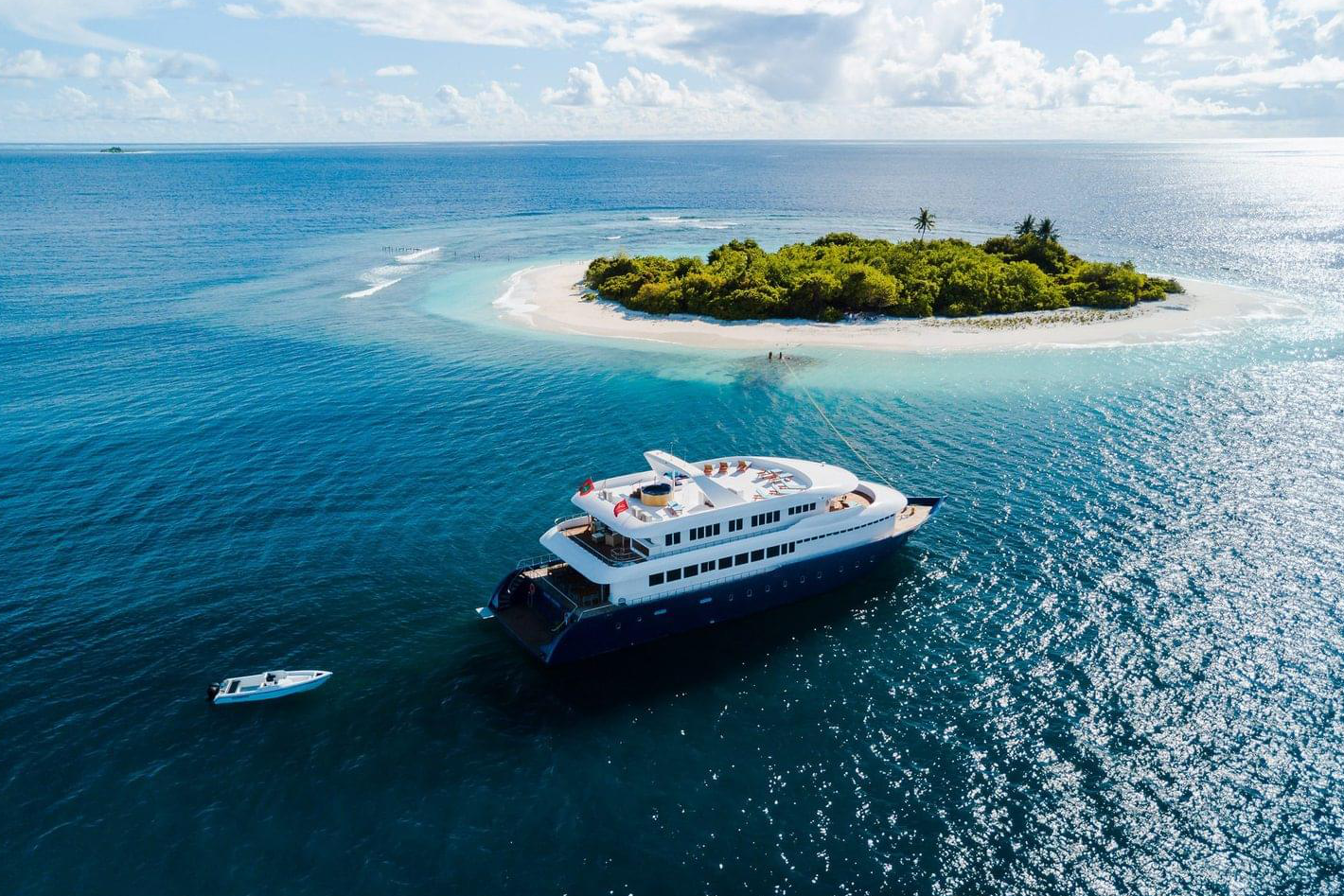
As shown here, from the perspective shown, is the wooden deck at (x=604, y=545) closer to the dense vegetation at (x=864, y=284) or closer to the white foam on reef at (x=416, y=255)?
the dense vegetation at (x=864, y=284)

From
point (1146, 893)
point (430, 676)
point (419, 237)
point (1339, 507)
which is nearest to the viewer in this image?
point (1146, 893)

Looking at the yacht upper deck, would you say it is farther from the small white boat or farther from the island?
the island

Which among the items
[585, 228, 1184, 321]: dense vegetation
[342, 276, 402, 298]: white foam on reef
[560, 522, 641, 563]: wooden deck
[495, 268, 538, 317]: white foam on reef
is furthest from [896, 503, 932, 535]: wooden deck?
[342, 276, 402, 298]: white foam on reef

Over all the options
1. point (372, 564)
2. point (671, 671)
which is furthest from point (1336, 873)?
point (372, 564)

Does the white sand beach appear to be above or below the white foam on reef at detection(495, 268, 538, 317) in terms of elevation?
below

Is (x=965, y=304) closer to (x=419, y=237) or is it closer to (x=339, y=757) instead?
(x=339, y=757)

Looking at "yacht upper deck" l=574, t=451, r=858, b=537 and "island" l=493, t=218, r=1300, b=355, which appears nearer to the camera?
"yacht upper deck" l=574, t=451, r=858, b=537
